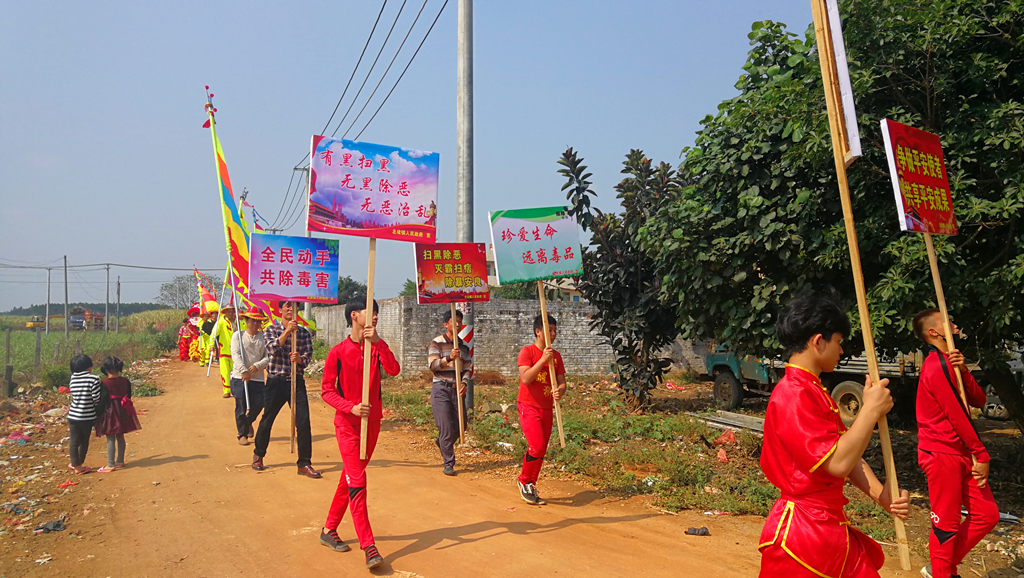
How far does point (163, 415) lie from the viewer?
37.8ft

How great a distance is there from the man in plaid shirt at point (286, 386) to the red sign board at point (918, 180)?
6252 millimetres

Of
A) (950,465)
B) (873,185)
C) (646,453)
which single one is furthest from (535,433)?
(873,185)

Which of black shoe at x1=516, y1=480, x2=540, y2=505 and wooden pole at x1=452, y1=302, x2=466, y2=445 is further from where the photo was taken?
wooden pole at x1=452, y1=302, x2=466, y2=445

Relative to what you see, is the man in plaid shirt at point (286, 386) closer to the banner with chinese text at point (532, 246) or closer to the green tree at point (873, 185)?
the banner with chinese text at point (532, 246)

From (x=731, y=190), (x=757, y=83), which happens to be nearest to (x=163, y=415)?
(x=731, y=190)

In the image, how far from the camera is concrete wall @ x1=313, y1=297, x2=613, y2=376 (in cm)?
1612

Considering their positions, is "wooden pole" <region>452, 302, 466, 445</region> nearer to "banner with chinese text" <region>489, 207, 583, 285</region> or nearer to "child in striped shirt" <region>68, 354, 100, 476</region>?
"banner with chinese text" <region>489, 207, 583, 285</region>

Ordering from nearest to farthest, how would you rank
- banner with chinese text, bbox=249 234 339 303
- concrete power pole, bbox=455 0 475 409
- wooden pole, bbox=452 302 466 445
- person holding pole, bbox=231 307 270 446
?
wooden pole, bbox=452 302 466 445
banner with chinese text, bbox=249 234 339 303
person holding pole, bbox=231 307 270 446
concrete power pole, bbox=455 0 475 409

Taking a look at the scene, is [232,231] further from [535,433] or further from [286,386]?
[535,433]

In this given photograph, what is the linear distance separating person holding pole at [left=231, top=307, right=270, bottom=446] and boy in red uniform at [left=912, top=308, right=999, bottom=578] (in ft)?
23.7

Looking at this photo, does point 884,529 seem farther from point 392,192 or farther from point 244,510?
point 244,510

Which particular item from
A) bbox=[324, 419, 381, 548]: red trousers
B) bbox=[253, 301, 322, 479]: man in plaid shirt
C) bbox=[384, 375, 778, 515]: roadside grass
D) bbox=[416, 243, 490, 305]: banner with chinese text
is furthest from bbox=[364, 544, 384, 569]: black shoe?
bbox=[416, 243, 490, 305]: banner with chinese text

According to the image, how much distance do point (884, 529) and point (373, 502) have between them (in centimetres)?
468

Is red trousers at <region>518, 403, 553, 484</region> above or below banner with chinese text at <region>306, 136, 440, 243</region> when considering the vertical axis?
below
